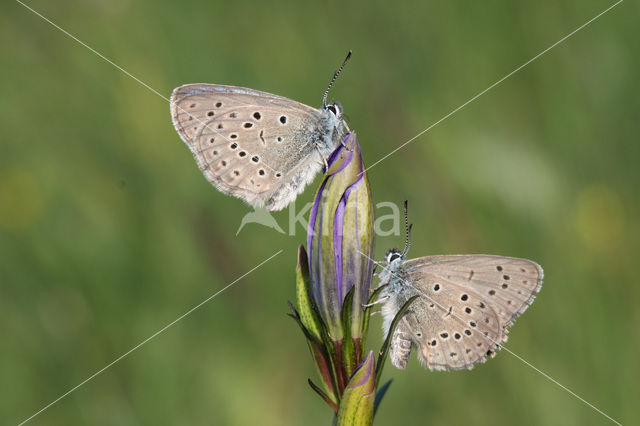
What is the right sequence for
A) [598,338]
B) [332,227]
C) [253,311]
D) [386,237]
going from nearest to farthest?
[332,227], [598,338], [253,311], [386,237]

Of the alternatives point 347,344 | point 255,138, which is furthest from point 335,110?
point 347,344

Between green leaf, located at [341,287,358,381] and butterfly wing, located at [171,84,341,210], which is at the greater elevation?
butterfly wing, located at [171,84,341,210]

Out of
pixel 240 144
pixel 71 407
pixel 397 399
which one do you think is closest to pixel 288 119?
pixel 240 144

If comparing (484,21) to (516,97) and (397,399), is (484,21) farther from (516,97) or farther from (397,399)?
(397,399)

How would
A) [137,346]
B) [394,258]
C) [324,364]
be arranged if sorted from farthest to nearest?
1. [137,346]
2. [394,258]
3. [324,364]

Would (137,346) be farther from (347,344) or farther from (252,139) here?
(347,344)

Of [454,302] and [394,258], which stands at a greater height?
[394,258]


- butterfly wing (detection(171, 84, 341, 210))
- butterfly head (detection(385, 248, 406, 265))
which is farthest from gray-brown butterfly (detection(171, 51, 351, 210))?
butterfly head (detection(385, 248, 406, 265))

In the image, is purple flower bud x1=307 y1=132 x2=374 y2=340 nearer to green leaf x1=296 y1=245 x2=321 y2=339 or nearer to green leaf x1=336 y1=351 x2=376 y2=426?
green leaf x1=296 y1=245 x2=321 y2=339
